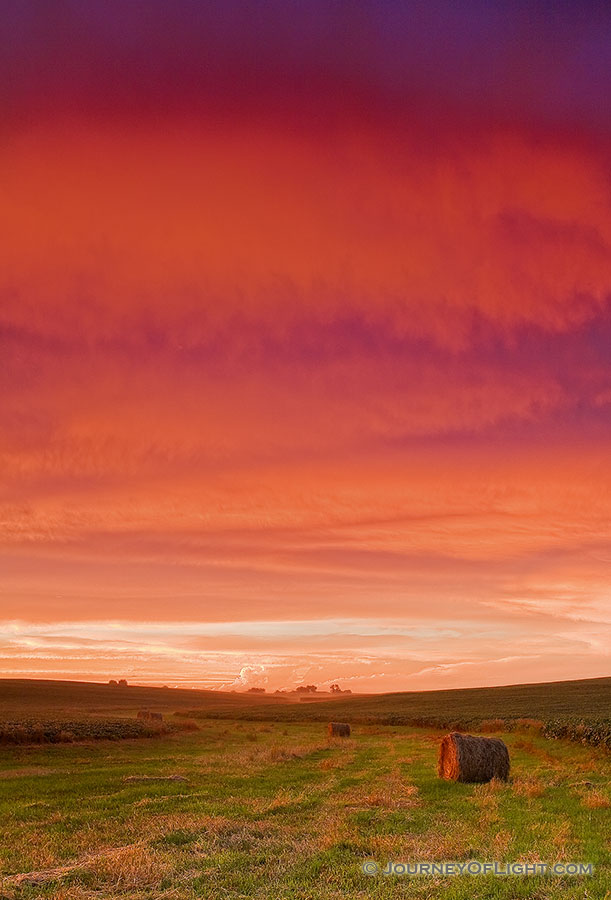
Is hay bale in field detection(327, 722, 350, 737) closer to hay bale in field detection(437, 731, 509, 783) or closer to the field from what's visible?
the field

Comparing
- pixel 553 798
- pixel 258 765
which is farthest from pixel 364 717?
pixel 553 798

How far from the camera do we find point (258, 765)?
89.8 ft

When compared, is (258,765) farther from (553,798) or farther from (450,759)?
(553,798)

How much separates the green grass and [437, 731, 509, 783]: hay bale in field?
759 millimetres

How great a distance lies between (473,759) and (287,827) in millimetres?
10469

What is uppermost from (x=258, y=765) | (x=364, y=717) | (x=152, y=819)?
(x=152, y=819)

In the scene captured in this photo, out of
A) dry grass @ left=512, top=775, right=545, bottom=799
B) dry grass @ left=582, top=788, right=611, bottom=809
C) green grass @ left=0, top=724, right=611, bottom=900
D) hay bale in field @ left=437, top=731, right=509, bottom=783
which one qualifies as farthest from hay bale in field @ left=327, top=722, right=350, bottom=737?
dry grass @ left=582, top=788, right=611, bottom=809

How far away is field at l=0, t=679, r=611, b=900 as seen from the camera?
1063cm

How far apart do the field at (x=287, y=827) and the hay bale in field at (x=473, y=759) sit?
0.73 meters

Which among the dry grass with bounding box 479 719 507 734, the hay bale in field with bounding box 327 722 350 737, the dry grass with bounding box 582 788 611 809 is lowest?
the hay bale in field with bounding box 327 722 350 737

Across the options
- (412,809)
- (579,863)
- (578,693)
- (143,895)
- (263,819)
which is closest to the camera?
(143,895)

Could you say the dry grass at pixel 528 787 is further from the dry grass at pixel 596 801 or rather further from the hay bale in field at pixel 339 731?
the hay bale in field at pixel 339 731

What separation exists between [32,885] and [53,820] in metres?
6.23

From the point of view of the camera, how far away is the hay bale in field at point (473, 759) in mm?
22641
